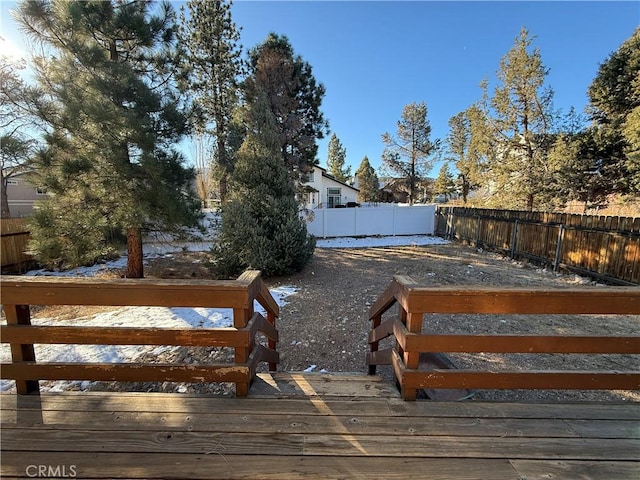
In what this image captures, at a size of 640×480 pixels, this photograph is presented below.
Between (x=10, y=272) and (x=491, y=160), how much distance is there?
1788 centimetres

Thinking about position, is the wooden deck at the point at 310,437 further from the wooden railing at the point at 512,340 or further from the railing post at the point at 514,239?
the railing post at the point at 514,239

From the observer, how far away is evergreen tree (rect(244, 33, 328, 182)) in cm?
1002

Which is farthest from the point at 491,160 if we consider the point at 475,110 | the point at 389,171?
the point at 389,171

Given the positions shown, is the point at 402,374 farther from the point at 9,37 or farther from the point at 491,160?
the point at 491,160

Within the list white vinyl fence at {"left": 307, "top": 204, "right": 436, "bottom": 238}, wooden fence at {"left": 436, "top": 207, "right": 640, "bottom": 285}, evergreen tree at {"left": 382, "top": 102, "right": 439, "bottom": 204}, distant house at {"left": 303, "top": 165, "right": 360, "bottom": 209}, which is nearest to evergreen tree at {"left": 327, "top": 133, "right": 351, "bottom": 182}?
distant house at {"left": 303, "top": 165, "right": 360, "bottom": 209}

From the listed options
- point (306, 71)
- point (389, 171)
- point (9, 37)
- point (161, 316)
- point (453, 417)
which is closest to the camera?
point (453, 417)

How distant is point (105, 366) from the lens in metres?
1.66

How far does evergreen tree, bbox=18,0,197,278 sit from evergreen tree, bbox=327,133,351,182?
32.6 metres

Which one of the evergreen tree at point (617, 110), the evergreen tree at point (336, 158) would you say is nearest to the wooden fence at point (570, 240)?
the evergreen tree at point (617, 110)

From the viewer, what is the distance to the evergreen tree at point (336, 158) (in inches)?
1501

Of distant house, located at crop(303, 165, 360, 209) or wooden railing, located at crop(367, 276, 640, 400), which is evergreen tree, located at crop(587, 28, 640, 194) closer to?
wooden railing, located at crop(367, 276, 640, 400)

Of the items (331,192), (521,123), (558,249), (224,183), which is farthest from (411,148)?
(224,183)

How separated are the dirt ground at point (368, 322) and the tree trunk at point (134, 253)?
786 mm

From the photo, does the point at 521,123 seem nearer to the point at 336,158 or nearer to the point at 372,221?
the point at 372,221
